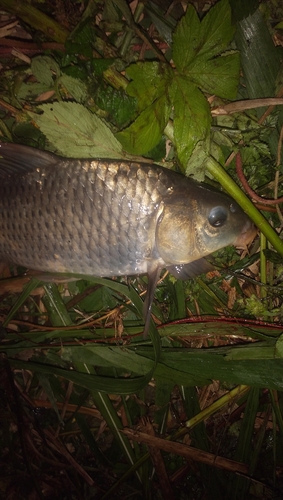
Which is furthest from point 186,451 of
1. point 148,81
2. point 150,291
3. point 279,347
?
point 148,81

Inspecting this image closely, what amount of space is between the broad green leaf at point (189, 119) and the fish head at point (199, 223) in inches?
10.2

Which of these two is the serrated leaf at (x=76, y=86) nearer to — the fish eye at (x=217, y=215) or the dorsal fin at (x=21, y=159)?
the dorsal fin at (x=21, y=159)

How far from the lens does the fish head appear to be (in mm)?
1856

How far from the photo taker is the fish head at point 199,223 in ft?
6.09

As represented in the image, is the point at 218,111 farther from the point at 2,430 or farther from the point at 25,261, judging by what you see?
the point at 2,430

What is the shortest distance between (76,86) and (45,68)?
1.11ft

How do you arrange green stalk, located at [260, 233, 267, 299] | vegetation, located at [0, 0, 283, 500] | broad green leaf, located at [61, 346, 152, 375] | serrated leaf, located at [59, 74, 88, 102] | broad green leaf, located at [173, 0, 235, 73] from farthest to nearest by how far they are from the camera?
broad green leaf, located at [61, 346, 152, 375], green stalk, located at [260, 233, 267, 299], serrated leaf, located at [59, 74, 88, 102], vegetation, located at [0, 0, 283, 500], broad green leaf, located at [173, 0, 235, 73]

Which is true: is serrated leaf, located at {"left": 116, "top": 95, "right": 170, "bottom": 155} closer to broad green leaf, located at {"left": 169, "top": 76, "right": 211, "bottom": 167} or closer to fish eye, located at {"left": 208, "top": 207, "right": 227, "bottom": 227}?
broad green leaf, located at {"left": 169, "top": 76, "right": 211, "bottom": 167}

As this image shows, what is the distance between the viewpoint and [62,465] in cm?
297

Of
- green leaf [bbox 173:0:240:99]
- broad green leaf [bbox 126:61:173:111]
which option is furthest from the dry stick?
green leaf [bbox 173:0:240:99]

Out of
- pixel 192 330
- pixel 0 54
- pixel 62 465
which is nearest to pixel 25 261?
pixel 192 330

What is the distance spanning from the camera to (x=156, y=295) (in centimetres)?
245

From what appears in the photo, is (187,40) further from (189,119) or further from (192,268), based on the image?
(192,268)

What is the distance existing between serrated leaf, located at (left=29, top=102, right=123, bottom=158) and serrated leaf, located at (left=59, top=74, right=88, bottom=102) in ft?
0.57
